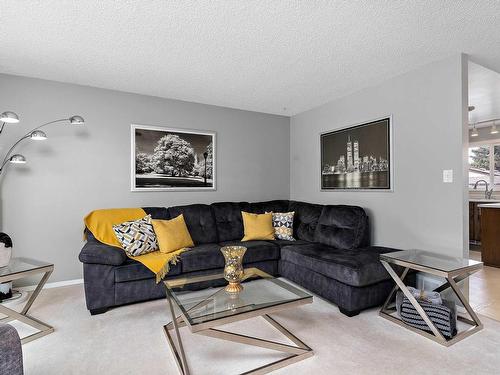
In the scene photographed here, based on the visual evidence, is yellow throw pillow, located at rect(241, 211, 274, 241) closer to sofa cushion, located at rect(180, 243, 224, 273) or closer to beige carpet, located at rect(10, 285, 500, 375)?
sofa cushion, located at rect(180, 243, 224, 273)

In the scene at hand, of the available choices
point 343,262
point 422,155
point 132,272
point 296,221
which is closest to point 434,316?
point 343,262

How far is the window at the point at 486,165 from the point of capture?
5445 millimetres

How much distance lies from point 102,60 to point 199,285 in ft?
7.52

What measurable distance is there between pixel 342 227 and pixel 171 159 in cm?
240

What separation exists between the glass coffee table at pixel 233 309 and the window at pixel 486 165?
5579 mm

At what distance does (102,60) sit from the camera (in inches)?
108

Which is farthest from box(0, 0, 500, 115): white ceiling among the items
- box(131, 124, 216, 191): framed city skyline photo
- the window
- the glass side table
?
the window

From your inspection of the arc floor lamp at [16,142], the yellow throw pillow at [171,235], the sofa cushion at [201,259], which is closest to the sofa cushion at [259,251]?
the sofa cushion at [201,259]

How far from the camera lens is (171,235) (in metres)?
3.11

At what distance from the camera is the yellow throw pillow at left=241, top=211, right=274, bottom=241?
3680 millimetres

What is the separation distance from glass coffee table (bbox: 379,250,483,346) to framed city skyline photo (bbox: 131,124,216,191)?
2.64 m

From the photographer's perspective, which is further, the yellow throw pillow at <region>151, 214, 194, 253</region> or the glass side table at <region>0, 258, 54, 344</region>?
the yellow throw pillow at <region>151, 214, 194, 253</region>

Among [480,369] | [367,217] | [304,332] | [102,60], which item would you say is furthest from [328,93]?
[480,369]

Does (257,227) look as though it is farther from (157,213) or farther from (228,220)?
(157,213)
